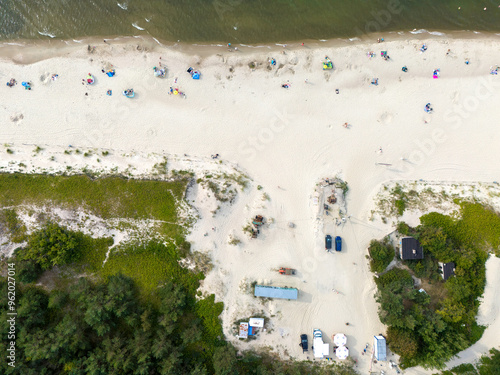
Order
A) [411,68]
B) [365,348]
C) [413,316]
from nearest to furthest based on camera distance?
[413,316]
[365,348]
[411,68]

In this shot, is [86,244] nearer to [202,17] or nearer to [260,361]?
[260,361]

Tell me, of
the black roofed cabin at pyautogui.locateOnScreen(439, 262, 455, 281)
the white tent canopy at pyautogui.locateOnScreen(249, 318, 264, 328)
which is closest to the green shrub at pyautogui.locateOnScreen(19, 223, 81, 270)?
the white tent canopy at pyautogui.locateOnScreen(249, 318, 264, 328)

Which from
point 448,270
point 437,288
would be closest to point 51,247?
point 437,288

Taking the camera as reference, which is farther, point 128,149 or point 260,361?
point 128,149

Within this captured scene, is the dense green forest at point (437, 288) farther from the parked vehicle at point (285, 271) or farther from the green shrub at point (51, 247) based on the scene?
the green shrub at point (51, 247)

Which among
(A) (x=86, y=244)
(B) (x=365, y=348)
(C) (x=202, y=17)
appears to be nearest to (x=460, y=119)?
(B) (x=365, y=348)

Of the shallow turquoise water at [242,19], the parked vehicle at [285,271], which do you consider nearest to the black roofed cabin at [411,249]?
the parked vehicle at [285,271]
